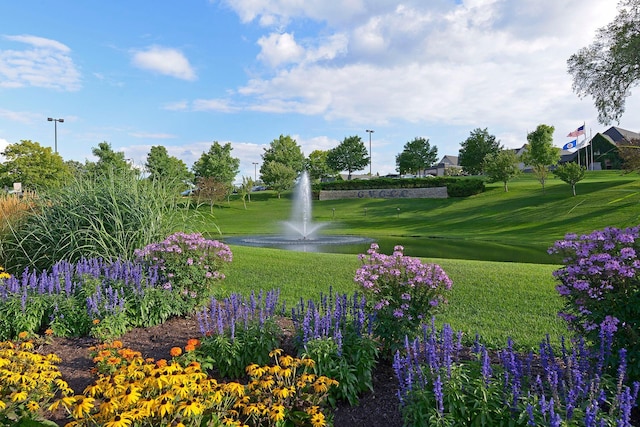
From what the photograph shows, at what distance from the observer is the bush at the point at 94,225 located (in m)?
6.18

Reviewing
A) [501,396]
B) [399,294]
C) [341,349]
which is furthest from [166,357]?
[501,396]

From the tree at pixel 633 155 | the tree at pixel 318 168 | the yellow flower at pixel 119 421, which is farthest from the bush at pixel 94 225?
the tree at pixel 318 168

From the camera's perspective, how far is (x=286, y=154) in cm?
5550

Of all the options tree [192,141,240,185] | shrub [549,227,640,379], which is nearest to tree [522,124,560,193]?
tree [192,141,240,185]

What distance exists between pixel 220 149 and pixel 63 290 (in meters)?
43.7

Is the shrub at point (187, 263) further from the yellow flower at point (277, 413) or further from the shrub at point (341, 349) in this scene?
the yellow flower at point (277, 413)

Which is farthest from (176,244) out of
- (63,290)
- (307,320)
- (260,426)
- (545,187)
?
(545,187)

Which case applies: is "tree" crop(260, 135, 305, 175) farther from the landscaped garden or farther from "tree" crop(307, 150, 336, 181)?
the landscaped garden

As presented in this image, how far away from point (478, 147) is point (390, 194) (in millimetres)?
13738

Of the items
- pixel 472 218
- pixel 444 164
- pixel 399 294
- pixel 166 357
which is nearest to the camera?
pixel 399 294

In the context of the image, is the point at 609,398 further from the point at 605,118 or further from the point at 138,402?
the point at 605,118

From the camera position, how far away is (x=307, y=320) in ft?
11.9

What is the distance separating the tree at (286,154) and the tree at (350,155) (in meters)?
4.24

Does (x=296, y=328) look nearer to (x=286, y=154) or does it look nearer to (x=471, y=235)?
(x=471, y=235)
